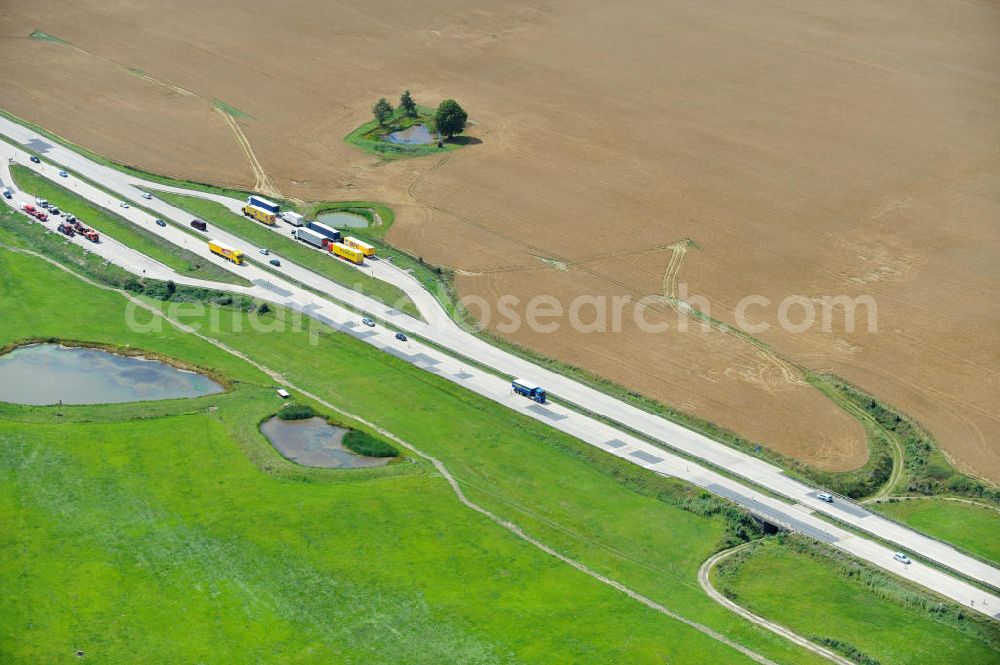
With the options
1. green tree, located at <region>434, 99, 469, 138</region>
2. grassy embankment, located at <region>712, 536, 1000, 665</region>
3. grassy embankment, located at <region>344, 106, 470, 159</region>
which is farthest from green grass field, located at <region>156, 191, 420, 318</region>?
grassy embankment, located at <region>712, 536, 1000, 665</region>

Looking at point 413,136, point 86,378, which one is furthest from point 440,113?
point 86,378

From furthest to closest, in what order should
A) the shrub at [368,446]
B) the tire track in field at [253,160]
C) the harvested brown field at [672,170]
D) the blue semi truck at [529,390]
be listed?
1. the tire track in field at [253,160]
2. the harvested brown field at [672,170]
3. the blue semi truck at [529,390]
4. the shrub at [368,446]

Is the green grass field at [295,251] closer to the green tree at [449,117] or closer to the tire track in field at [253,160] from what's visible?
the tire track in field at [253,160]

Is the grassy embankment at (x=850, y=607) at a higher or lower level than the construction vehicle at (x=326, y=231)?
lower

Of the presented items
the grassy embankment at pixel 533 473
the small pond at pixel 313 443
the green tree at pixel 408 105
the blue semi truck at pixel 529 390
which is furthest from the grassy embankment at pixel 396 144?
the small pond at pixel 313 443

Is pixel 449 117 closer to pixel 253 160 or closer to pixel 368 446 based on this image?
pixel 253 160
